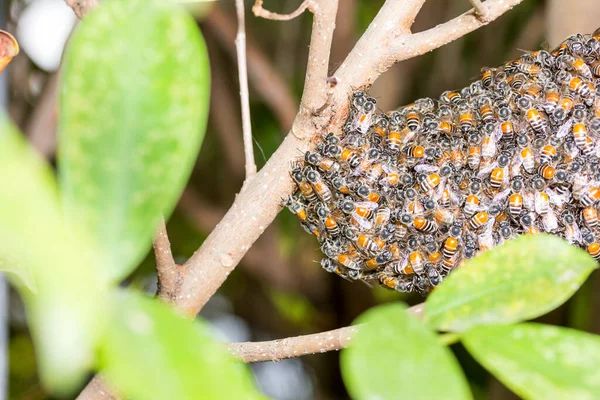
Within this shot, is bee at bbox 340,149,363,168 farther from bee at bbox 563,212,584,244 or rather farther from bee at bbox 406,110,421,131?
bee at bbox 563,212,584,244

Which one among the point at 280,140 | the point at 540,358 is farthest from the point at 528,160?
the point at 280,140

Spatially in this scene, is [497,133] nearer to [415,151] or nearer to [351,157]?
[415,151]

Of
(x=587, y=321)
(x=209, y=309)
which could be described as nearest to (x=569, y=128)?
(x=587, y=321)

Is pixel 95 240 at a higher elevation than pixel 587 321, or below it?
higher

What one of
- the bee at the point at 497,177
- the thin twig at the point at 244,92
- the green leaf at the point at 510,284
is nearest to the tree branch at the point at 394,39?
the thin twig at the point at 244,92

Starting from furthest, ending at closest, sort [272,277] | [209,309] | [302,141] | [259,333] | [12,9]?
1. [209,309]
2. [259,333]
3. [272,277]
4. [12,9]
5. [302,141]

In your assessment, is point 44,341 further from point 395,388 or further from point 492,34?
point 492,34
